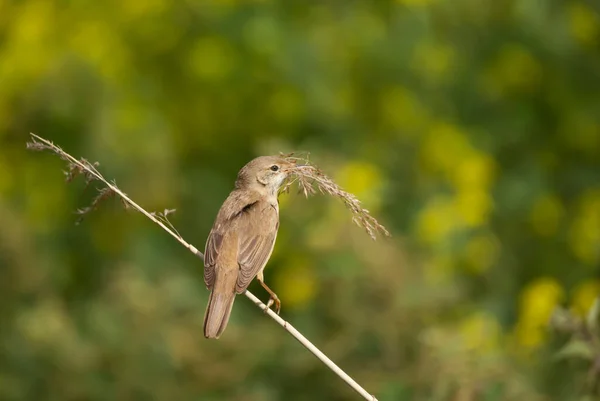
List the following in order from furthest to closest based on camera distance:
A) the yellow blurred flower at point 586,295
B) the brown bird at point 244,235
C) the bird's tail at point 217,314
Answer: the yellow blurred flower at point 586,295
the brown bird at point 244,235
the bird's tail at point 217,314

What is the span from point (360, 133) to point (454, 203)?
1.40m

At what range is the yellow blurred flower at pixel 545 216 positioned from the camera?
28.4 feet

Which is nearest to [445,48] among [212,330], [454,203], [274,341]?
[454,203]

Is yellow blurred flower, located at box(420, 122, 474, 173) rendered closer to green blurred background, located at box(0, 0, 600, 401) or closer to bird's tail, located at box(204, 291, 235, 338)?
green blurred background, located at box(0, 0, 600, 401)

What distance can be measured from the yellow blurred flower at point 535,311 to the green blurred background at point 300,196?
1.4 inches

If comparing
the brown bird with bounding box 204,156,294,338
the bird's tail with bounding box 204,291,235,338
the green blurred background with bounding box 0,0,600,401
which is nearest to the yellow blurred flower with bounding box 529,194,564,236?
the green blurred background with bounding box 0,0,600,401

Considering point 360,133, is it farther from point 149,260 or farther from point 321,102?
point 149,260

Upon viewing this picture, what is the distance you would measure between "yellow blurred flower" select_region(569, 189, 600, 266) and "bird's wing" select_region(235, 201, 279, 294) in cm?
426

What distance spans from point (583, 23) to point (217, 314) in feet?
20.2

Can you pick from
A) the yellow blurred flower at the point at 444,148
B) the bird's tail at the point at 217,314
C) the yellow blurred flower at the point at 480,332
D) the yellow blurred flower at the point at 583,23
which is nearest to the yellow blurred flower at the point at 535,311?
the yellow blurred flower at the point at 480,332

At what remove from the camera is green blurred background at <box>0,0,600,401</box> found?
6.33 meters

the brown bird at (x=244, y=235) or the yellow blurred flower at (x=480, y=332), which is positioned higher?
the yellow blurred flower at (x=480, y=332)

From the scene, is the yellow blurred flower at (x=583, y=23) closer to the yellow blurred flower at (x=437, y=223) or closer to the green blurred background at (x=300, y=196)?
the green blurred background at (x=300, y=196)

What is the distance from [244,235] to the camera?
4.23 m
